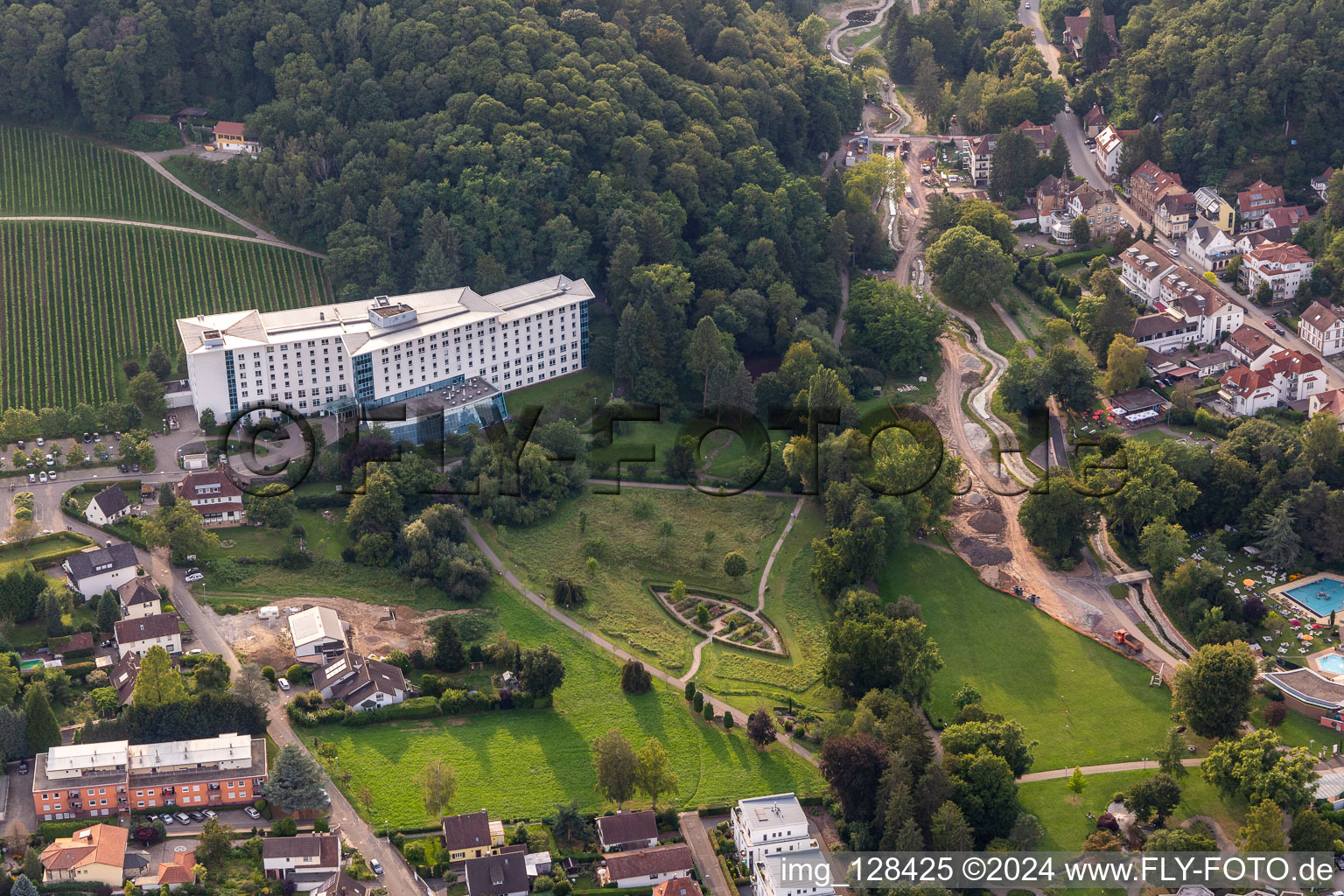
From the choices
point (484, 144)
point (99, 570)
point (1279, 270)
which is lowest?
point (99, 570)

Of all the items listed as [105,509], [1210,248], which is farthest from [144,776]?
[1210,248]

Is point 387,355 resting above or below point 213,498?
above

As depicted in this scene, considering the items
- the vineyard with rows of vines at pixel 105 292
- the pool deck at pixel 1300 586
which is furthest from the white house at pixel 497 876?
the pool deck at pixel 1300 586

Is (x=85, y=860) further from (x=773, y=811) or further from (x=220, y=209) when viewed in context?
(x=220, y=209)

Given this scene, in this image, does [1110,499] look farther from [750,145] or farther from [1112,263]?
[750,145]

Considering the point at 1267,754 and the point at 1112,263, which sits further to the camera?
the point at 1112,263

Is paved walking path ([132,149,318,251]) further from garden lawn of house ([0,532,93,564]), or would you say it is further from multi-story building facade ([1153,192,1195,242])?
multi-story building facade ([1153,192,1195,242])

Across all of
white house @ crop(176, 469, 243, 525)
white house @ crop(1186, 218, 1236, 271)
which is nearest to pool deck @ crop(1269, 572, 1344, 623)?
white house @ crop(1186, 218, 1236, 271)

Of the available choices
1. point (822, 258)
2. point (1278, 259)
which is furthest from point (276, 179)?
point (1278, 259)
